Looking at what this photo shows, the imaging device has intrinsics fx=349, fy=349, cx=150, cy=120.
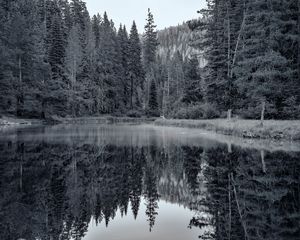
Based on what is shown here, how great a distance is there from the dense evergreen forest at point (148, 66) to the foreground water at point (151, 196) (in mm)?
13699

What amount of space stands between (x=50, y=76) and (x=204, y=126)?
115 feet

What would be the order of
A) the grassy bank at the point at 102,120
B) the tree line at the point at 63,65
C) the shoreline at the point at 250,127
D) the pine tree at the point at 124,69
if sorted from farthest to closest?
the pine tree at the point at 124,69 → the grassy bank at the point at 102,120 → the tree line at the point at 63,65 → the shoreline at the point at 250,127

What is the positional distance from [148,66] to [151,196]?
91297 mm

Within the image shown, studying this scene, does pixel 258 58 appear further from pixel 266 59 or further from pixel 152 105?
pixel 152 105

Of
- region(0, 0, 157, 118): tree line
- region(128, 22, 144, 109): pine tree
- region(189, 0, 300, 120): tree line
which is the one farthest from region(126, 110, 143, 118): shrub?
region(189, 0, 300, 120): tree line

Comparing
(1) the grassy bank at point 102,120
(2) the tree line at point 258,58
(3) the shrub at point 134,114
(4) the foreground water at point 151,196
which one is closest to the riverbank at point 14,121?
(1) the grassy bank at point 102,120

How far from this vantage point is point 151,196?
1002 cm

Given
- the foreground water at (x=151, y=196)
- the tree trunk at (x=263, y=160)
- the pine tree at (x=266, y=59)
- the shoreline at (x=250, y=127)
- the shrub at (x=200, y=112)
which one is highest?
the pine tree at (x=266, y=59)

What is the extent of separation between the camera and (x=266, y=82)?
1059 inches

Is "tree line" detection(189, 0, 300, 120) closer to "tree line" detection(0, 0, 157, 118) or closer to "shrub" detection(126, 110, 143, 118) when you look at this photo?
"tree line" detection(0, 0, 157, 118)

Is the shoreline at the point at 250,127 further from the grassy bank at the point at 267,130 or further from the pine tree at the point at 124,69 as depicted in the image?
the pine tree at the point at 124,69

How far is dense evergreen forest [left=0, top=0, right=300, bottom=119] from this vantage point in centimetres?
2843

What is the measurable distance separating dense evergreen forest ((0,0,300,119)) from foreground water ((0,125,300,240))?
44.9 ft

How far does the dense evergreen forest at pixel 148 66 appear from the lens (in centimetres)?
2843
